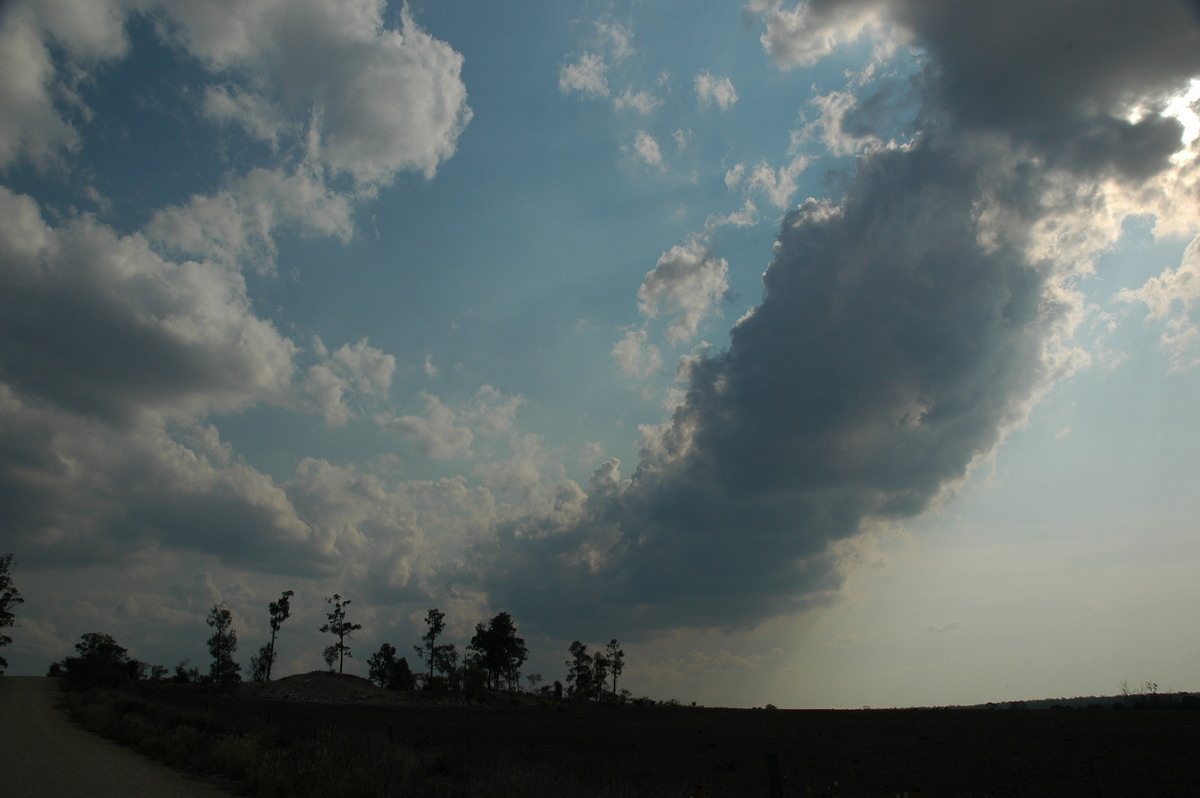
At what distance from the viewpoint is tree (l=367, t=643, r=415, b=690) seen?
123 m

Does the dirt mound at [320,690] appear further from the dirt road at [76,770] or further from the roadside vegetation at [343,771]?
the roadside vegetation at [343,771]

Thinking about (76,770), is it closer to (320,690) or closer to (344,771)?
(344,771)

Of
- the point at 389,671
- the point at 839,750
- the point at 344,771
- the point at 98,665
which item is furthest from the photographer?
the point at 389,671

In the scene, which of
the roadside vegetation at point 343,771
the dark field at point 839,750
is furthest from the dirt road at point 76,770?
the dark field at point 839,750

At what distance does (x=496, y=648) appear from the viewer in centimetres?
11656

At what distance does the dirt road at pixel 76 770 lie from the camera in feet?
53.0

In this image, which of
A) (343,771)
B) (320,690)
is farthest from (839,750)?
(320,690)

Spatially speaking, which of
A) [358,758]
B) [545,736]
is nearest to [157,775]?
[358,758]

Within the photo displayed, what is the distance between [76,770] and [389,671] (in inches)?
4950

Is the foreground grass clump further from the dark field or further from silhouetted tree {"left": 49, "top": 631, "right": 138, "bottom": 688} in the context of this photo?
silhouetted tree {"left": 49, "top": 631, "right": 138, "bottom": 688}

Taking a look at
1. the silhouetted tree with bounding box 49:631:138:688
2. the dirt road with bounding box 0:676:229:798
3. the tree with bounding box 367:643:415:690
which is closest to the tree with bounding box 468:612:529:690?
the tree with bounding box 367:643:415:690

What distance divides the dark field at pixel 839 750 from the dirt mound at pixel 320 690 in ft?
114

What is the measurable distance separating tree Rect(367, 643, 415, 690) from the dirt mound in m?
19.4

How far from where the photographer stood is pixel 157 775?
19.1 metres
